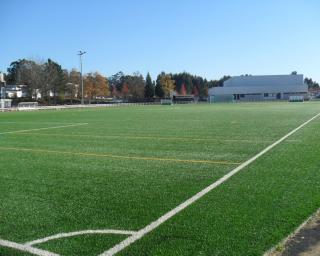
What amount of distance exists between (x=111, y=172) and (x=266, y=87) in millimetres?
123321

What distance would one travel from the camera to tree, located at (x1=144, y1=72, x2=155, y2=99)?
406 ft

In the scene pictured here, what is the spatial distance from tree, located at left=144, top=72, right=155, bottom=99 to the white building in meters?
16.8

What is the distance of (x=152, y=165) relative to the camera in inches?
376

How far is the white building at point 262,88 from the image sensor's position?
406ft

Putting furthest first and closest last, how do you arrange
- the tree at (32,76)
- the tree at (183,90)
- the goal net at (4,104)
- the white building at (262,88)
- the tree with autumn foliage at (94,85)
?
1. the tree at (183,90)
2. the white building at (262,88)
3. the tree with autumn foliage at (94,85)
4. the tree at (32,76)
5. the goal net at (4,104)

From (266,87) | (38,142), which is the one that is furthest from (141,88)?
(38,142)

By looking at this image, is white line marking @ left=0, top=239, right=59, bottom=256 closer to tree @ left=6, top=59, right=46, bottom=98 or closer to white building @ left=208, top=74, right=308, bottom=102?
tree @ left=6, top=59, right=46, bottom=98

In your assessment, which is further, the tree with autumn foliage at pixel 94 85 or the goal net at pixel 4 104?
the tree with autumn foliage at pixel 94 85

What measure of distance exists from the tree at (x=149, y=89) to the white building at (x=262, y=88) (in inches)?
663

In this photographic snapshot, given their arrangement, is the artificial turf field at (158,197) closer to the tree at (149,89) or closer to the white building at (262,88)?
the white building at (262,88)

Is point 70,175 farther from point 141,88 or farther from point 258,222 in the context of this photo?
point 141,88

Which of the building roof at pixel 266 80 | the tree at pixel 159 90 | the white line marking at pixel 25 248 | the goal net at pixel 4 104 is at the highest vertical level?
the building roof at pixel 266 80

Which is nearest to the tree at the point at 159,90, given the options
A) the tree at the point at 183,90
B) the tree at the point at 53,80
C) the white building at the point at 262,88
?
the white building at the point at 262,88

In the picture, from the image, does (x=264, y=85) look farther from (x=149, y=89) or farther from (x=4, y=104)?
(x=4, y=104)
